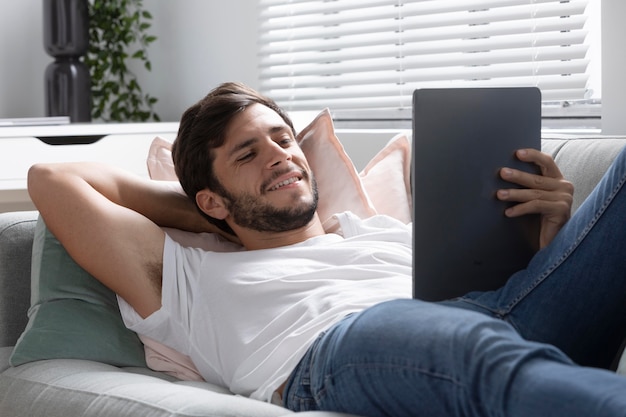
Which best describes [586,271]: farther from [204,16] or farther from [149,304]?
[204,16]

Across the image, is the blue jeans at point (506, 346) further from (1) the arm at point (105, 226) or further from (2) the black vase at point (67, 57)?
(2) the black vase at point (67, 57)

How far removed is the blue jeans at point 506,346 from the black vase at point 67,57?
2173mm

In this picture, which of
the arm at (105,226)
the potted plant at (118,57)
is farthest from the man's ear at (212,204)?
the potted plant at (118,57)

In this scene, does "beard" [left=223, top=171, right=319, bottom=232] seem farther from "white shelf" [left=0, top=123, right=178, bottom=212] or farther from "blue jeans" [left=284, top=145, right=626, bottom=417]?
"white shelf" [left=0, top=123, right=178, bottom=212]

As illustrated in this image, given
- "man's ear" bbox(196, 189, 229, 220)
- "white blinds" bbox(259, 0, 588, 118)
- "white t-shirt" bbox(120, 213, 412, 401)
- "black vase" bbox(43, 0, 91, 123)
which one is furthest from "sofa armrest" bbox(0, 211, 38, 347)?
"black vase" bbox(43, 0, 91, 123)

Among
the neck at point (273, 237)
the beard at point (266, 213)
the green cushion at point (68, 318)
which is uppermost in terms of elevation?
the beard at point (266, 213)

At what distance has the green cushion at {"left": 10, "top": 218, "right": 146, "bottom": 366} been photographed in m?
1.74

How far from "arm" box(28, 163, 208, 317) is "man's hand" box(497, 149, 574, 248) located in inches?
26.3

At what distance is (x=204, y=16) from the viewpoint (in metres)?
3.59

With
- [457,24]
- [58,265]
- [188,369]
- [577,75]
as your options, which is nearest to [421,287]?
[188,369]

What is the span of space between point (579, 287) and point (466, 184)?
25cm

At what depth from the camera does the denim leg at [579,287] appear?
4.91ft

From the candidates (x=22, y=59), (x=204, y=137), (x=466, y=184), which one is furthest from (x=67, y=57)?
(x=466, y=184)

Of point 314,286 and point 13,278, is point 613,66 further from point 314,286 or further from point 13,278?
point 13,278
